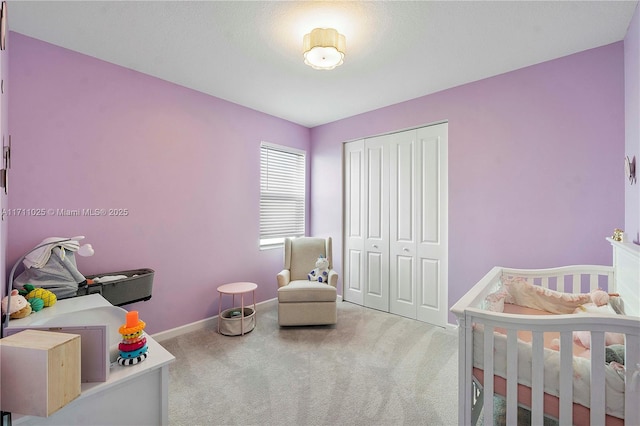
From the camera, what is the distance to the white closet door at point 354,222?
3799mm

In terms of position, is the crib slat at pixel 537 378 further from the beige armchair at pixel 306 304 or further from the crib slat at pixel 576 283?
the beige armchair at pixel 306 304

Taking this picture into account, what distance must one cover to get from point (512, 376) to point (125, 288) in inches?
101

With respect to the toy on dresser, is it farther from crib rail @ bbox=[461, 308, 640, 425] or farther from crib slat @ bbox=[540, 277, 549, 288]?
crib slat @ bbox=[540, 277, 549, 288]

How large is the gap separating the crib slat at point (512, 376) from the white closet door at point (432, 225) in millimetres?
1870

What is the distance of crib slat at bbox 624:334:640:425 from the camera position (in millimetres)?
1073

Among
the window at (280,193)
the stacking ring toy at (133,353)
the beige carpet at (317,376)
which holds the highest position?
the window at (280,193)

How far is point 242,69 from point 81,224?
1.84 meters

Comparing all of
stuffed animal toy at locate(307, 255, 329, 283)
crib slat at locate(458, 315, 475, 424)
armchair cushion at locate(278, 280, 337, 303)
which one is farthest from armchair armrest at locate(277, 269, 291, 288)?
crib slat at locate(458, 315, 475, 424)

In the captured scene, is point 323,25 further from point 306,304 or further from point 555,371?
point 306,304

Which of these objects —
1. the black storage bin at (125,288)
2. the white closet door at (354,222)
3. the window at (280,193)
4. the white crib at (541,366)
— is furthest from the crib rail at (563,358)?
the window at (280,193)

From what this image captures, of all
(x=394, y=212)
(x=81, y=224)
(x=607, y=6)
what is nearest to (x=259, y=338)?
(x=81, y=224)

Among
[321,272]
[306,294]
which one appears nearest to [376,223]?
[321,272]

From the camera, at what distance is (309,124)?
13.7 ft

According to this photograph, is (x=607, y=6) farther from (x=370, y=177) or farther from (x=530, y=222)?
(x=370, y=177)
